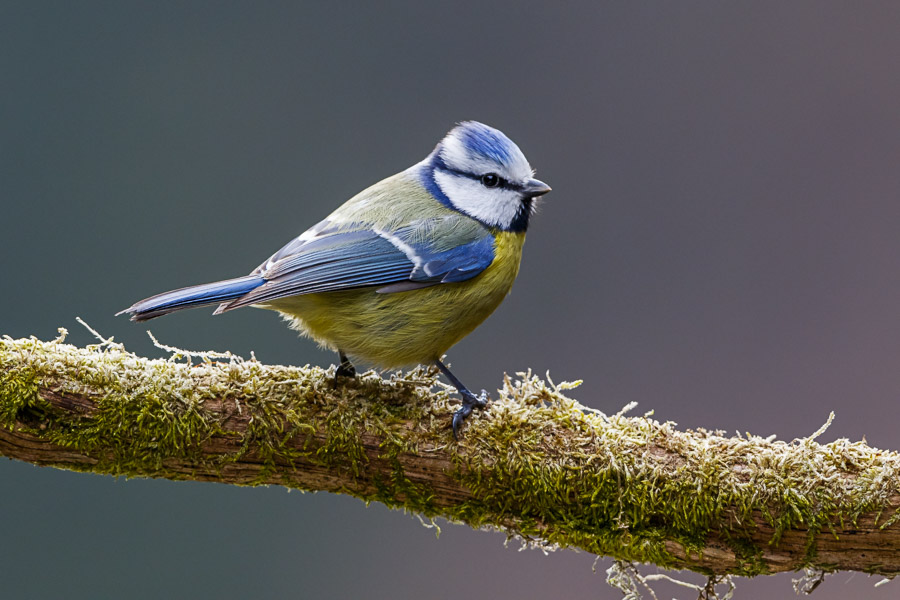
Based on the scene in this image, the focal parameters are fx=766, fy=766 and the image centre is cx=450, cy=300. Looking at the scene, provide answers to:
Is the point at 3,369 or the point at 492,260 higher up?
the point at 492,260

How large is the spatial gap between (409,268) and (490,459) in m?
0.46

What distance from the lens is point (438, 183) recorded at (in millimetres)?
1924

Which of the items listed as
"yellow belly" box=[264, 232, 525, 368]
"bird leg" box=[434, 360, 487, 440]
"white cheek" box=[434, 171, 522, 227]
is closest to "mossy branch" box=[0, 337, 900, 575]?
"bird leg" box=[434, 360, 487, 440]

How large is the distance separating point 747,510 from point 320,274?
0.99m

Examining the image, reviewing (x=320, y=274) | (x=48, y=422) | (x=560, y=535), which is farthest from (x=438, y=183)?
(x=48, y=422)

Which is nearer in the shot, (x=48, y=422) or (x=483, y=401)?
(x=48, y=422)

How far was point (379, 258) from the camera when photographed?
1729 millimetres

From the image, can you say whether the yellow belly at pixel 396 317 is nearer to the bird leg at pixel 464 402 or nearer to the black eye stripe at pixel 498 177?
the bird leg at pixel 464 402

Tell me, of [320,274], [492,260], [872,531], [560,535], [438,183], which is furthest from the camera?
[438,183]

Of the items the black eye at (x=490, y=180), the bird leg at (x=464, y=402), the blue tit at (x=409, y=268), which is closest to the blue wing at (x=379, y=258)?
the blue tit at (x=409, y=268)

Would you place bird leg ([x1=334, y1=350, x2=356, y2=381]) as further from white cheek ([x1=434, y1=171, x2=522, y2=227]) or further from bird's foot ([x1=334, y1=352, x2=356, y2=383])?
white cheek ([x1=434, y1=171, x2=522, y2=227])

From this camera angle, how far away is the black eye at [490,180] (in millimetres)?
1879

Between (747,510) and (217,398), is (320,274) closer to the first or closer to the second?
(217,398)

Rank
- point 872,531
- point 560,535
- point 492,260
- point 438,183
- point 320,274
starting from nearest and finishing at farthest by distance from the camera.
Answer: point 872,531, point 560,535, point 320,274, point 492,260, point 438,183
